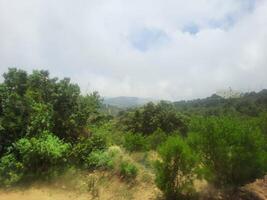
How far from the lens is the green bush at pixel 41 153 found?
41.9 ft

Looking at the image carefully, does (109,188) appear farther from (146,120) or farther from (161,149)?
(146,120)

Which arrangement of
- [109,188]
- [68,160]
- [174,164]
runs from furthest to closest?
[68,160] < [109,188] < [174,164]

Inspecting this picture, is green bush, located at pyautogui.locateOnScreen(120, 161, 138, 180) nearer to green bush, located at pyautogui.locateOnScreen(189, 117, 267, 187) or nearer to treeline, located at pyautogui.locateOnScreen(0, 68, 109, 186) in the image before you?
treeline, located at pyautogui.locateOnScreen(0, 68, 109, 186)

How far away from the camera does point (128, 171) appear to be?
12461 millimetres

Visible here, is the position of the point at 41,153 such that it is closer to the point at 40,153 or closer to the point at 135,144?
the point at 40,153

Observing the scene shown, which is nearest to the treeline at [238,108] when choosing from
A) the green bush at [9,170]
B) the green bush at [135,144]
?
the green bush at [135,144]

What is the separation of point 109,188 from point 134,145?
3.58 metres

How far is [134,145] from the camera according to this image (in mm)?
15555

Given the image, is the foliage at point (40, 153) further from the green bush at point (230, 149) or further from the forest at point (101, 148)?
the green bush at point (230, 149)

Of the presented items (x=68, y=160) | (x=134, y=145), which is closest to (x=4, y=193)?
(x=68, y=160)

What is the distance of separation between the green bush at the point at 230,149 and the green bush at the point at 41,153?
5.09 m

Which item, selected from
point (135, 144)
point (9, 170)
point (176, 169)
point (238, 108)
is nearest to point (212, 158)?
point (176, 169)

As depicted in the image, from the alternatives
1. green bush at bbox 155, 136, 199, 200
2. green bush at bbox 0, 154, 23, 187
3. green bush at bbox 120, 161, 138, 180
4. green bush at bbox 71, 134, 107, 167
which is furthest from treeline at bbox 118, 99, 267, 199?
green bush at bbox 0, 154, 23, 187

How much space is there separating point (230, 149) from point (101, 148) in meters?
6.07
